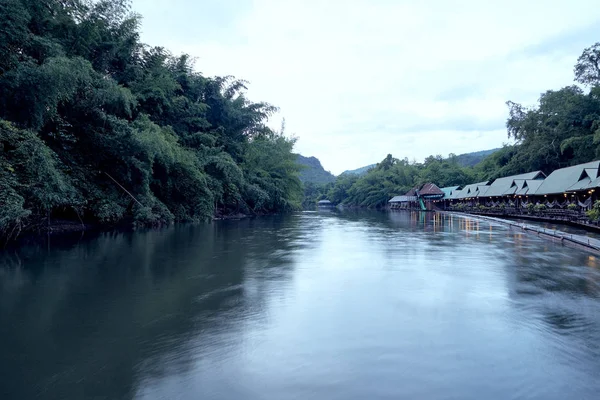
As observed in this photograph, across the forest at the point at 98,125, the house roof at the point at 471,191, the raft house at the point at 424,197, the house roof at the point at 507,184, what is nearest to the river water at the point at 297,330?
the forest at the point at 98,125

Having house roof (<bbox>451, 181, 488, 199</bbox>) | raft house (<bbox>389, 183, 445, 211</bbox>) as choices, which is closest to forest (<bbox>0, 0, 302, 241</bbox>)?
house roof (<bbox>451, 181, 488, 199</bbox>)

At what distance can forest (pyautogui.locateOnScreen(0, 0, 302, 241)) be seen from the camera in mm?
11961

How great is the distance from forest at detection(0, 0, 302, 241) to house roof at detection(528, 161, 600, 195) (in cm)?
2614

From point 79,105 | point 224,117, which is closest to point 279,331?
point 79,105

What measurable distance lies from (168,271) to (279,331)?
488 centimetres

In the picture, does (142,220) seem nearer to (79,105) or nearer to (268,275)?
A: (79,105)

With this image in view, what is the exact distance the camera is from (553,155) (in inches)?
2008

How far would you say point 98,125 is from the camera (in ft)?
59.8

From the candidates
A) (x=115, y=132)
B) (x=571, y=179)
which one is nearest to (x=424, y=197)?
(x=571, y=179)

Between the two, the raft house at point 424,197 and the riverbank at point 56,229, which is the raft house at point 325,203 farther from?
the riverbank at point 56,229

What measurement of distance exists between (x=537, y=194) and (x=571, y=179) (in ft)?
15.8

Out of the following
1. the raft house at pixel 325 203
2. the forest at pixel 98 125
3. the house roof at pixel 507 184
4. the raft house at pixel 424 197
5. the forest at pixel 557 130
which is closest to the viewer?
the forest at pixel 98 125

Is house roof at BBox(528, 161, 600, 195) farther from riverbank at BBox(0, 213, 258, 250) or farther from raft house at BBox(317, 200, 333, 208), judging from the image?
raft house at BBox(317, 200, 333, 208)

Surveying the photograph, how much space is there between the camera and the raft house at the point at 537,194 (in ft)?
84.5
